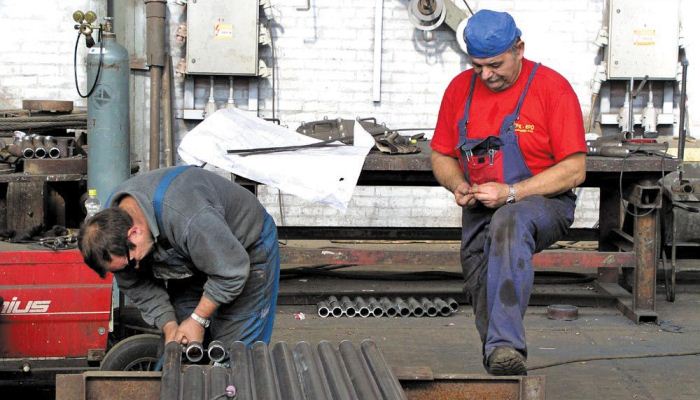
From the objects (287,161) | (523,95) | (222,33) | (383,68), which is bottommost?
(287,161)

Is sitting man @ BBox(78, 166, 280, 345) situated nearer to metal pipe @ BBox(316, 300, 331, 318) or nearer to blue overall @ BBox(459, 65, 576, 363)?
blue overall @ BBox(459, 65, 576, 363)

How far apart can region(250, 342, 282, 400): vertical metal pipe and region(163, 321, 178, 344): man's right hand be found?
0.40 meters

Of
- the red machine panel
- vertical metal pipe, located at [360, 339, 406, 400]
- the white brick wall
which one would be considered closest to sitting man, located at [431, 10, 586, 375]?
vertical metal pipe, located at [360, 339, 406, 400]

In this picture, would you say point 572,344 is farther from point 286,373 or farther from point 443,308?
point 286,373

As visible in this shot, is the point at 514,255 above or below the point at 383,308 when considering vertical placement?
above

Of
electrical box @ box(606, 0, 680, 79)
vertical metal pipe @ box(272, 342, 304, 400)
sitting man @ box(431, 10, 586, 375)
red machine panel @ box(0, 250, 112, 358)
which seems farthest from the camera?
electrical box @ box(606, 0, 680, 79)

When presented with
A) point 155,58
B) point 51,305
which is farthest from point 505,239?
point 155,58

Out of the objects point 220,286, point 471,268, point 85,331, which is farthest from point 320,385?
point 85,331

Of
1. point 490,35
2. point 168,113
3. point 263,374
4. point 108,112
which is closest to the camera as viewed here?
point 263,374

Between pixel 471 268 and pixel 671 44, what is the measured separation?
540 centimetres

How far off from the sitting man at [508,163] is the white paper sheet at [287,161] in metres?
1.67

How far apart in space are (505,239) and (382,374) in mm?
842

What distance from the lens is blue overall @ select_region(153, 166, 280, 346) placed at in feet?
13.0

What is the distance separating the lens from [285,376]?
313 centimetres
